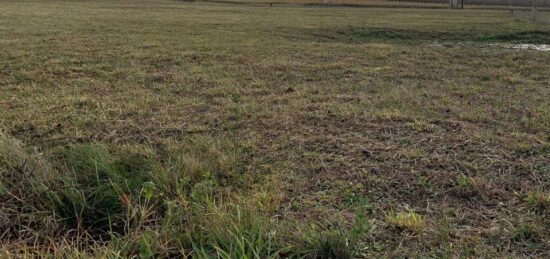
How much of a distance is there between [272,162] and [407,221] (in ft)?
3.99

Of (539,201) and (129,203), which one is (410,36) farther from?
(129,203)

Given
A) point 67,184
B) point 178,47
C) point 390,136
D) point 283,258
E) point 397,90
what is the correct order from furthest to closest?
point 178,47 → point 397,90 → point 390,136 → point 67,184 → point 283,258

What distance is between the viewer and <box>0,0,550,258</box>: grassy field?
236cm

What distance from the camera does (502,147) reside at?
12.1 feet

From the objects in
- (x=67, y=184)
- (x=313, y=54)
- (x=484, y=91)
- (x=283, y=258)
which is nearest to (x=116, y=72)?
(x=313, y=54)

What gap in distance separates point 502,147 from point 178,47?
7466 mm

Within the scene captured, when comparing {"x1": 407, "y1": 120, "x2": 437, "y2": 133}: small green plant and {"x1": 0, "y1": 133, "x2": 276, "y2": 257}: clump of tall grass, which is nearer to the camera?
{"x1": 0, "y1": 133, "x2": 276, "y2": 257}: clump of tall grass

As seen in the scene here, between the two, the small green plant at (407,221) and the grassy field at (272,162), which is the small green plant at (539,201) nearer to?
the grassy field at (272,162)

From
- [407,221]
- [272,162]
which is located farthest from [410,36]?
[407,221]

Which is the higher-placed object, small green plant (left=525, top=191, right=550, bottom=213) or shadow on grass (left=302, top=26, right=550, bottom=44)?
shadow on grass (left=302, top=26, right=550, bottom=44)

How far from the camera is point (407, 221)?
2504 mm

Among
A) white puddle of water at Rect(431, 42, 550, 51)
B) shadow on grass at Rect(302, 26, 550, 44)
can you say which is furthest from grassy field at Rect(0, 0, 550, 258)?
shadow on grass at Rect(302, 26, 550, 44)

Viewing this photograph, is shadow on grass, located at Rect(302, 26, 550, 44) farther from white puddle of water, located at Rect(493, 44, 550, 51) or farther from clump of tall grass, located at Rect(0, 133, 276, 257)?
clump of tall grass, located at Rect(0, 133, 276, 257)

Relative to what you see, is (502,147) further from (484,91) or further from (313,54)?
(313,54)
